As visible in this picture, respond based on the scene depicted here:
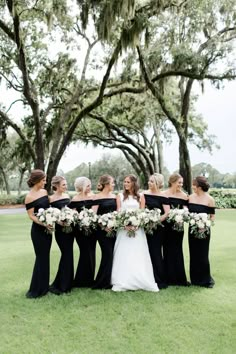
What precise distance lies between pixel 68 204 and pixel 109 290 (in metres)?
1.34

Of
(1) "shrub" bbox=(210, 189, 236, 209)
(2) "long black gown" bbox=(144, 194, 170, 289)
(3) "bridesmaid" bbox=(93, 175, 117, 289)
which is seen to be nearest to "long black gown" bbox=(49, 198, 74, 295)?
(3) "bridesmaid" bbox=(93, 175, 117, 289)

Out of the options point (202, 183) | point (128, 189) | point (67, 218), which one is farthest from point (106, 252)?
point (202, 183)

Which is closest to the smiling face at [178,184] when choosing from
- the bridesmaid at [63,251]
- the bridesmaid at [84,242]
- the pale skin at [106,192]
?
the pale skin at [106,192]

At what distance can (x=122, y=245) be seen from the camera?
563cm

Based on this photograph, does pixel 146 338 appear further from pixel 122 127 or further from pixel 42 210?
pixel 122 127

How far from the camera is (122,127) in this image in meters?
28.6

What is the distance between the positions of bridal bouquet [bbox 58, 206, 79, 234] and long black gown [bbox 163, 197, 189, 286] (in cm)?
139

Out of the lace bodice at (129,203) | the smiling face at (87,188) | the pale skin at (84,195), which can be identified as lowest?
the lace bodice at (129,203)

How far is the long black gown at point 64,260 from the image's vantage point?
18.1 ft

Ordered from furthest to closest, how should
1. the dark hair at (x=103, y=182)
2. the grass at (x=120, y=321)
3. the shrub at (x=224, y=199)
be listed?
the shrub at (x=224, y=199) < the dark hair at (x=103, y=182) < the grass at (x=120, y=321)

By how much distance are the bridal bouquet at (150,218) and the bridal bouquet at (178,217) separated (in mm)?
186

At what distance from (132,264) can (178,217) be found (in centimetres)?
93

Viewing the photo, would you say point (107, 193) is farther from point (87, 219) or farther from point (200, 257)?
point (200, 257)

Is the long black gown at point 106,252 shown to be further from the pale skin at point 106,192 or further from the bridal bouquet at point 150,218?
the bridal bouquet at point 150,218
